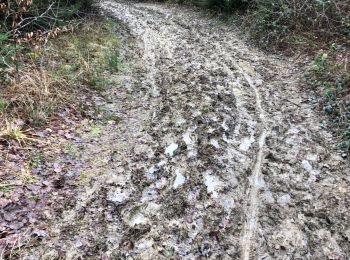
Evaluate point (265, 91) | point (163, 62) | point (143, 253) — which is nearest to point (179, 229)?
point (143, 253)

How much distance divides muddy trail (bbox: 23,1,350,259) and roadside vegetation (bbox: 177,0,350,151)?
1.25 ft

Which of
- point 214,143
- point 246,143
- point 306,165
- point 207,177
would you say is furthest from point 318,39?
point 207,177

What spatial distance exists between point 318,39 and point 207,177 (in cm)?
567

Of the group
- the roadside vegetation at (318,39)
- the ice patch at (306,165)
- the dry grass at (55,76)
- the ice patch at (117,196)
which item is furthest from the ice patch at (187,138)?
the roadside vegetation at (318,39)

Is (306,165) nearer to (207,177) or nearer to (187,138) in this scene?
(207,177)

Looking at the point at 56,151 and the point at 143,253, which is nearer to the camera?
the point at 143,253

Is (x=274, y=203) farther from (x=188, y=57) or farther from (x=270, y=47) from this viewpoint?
(x=270, y=47)

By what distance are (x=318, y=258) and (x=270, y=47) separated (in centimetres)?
700

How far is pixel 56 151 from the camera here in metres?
4.66

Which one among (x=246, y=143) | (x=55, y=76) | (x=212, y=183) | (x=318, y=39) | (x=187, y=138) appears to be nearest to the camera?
(x=212, y=183)

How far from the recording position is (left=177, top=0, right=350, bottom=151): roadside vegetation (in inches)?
225

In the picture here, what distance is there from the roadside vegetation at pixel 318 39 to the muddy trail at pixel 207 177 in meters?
0.38

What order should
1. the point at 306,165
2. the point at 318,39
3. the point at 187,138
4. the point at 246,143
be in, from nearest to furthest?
1. the point at 306,165
2. the point at 246,143
3. the point at 187,138
4. the point at 318,39

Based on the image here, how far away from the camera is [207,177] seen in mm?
4293
